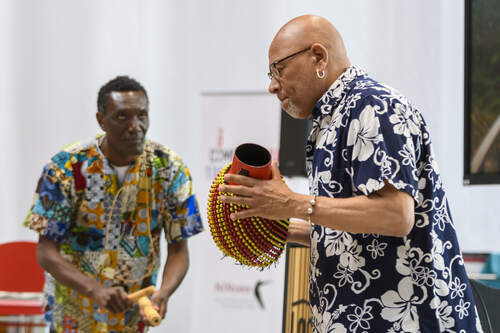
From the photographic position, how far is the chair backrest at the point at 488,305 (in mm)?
2209

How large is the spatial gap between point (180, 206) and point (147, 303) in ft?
1.39

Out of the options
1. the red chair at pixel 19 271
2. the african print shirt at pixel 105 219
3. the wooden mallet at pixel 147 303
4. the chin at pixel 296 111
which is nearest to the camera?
the chin at pixel 296 111

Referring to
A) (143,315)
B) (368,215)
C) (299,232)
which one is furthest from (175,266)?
(368,215)

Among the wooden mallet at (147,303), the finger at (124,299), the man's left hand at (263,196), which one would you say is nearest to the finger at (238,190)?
the man's left hand at (263,196)

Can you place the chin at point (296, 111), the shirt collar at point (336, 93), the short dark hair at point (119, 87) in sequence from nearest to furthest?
the shirt collar at point (336, 93), the chin at point (296, 111), the short dark hair at point (119, 87)

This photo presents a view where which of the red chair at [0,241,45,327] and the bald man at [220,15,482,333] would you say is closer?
the bald man at [220,15,482,333]

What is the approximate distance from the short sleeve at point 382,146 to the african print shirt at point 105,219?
1349 millimetres

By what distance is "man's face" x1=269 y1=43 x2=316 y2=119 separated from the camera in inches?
59.5

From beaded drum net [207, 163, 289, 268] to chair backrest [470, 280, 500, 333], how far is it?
106 centimetres

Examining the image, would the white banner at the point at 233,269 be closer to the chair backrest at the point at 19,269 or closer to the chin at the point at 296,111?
the chair backrest at the point at 19,269

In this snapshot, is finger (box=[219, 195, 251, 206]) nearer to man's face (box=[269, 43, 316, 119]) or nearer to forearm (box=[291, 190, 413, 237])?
forearm (box=[291, 190, 413, 237])

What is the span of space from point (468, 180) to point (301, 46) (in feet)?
5.99

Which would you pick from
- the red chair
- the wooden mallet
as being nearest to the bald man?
the wooden mallet

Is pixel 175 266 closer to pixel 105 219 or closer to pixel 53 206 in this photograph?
pixel 105 219
